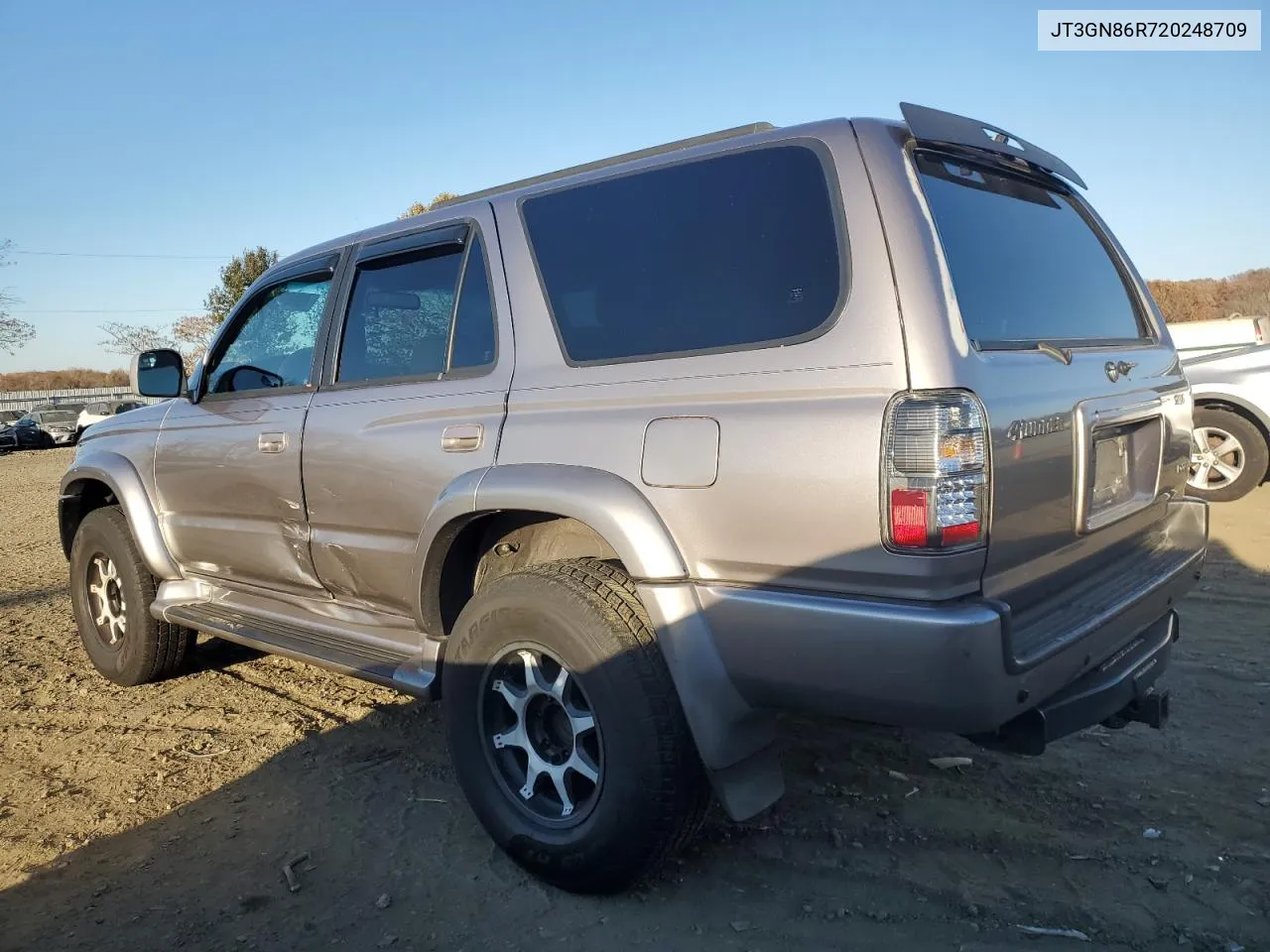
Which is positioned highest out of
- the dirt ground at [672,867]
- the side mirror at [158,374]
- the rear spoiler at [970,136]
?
the rear spoiler at [970,136]

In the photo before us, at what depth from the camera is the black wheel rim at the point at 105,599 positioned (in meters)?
4.66

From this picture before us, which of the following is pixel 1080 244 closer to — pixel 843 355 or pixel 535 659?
pixel 843 355

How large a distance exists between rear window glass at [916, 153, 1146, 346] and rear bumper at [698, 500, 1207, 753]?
728mm

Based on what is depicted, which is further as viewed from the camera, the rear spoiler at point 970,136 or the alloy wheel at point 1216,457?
the alloy wheel at point 1216,457

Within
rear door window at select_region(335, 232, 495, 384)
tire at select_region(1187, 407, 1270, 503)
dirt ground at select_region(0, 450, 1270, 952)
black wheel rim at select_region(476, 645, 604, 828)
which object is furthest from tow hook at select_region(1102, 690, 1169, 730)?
tire at select_region(1187, 407, 1270, 503)

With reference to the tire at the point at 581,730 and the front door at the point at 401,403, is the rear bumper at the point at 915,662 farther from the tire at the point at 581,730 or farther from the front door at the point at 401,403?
the front door at the point at 401,403

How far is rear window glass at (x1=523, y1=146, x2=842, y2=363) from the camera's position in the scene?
2.31m

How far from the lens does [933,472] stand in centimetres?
202

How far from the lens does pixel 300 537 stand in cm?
354

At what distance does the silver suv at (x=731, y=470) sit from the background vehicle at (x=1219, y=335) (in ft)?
19.8

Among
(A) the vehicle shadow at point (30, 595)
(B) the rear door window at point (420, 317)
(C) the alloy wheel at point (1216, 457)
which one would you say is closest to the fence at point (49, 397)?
(A) the vehicle shadow at point (30, 595)

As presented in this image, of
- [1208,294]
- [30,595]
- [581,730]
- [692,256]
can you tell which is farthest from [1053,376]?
[1208,294]

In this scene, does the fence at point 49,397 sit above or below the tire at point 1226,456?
above

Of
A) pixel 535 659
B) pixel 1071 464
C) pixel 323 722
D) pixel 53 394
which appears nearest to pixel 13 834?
pixel 323 722
